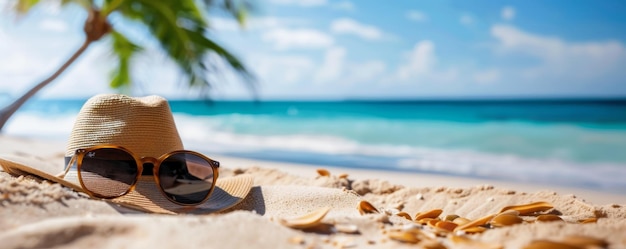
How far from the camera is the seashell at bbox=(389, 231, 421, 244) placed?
1.28 metres

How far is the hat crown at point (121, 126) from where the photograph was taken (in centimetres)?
191

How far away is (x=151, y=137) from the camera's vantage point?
1959 mm

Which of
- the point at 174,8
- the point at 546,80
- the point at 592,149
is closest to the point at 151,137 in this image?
the point at 174,8

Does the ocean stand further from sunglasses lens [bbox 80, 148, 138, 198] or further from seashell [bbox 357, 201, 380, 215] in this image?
sunglasses lens [bbox 80, 148, 138, 198]

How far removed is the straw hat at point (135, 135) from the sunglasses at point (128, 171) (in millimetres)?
34

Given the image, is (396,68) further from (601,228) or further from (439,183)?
(601,228)

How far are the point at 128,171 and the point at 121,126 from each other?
19 centimetres

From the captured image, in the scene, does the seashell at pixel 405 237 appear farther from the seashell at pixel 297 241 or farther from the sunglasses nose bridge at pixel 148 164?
the sunglasses nose bridge at pixel 148 164

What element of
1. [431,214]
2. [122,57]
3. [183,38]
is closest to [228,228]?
[431,214]

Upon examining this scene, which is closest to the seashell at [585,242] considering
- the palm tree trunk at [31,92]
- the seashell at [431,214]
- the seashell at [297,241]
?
the seashell at [297,241]

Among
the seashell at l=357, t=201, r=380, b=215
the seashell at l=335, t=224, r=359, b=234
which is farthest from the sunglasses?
the seashell at l=335, t=224, r=359, b=234

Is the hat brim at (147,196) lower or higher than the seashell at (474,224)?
lower

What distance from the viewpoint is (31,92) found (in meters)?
4.37

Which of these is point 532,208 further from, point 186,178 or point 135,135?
point 135,135
